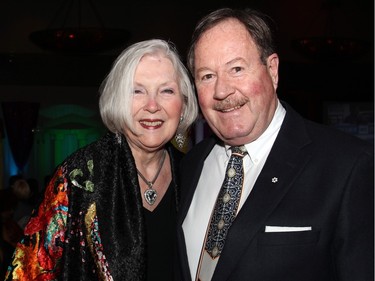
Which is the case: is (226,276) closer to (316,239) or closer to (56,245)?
(316,239)

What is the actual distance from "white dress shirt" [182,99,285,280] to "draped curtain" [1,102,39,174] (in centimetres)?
679

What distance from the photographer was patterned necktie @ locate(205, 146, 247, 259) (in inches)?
67.7

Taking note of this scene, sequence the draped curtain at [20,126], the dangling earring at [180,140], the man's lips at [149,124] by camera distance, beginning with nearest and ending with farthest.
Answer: the man's lips at [149,124], the dangling earring at [180,140], the draped curtain at [20,126]

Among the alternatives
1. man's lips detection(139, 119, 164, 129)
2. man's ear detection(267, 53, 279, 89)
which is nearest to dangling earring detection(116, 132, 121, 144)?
man's lips detection(139, 119, 164, 129)

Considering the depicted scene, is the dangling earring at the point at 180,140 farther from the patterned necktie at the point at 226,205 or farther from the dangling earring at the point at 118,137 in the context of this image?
the patterned necktie at the point at 226,205

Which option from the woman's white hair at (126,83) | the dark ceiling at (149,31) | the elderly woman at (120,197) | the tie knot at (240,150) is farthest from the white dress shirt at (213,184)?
the dark ceiling at (149,31)

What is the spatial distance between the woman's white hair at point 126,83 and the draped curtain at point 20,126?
6391mm

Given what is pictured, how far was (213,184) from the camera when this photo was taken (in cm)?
193

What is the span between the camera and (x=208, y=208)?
187 cm

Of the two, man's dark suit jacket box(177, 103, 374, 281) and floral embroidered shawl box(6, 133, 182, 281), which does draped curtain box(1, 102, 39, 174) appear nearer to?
floral embroidered shawl box(6, 133, 182, 281)

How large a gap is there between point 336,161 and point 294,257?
0.98 ft

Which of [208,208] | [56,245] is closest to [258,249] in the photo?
[208,208]

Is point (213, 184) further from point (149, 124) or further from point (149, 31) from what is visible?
point (149, 31)

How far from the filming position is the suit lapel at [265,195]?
5.29 feet
